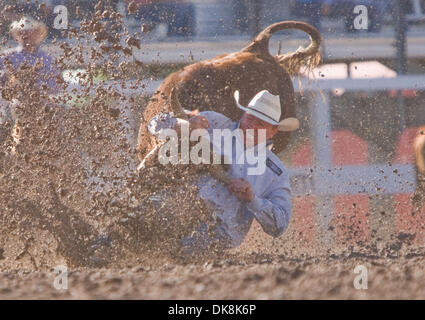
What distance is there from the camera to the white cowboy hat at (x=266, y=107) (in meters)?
4.30

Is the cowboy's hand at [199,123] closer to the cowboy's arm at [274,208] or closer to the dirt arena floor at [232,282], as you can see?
the cowboy's arm at [274,208]

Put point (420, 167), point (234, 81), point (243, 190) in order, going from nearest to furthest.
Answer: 1. point (243, 190)
2. point (234, 81)
3. point (420, 167)

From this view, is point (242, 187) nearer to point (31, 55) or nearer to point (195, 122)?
point (195, 122)

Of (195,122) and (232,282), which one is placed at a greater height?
(195,122)

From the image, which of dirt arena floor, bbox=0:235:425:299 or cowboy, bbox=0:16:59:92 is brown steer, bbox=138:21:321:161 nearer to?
cowboy, bbox=0:16:59:92

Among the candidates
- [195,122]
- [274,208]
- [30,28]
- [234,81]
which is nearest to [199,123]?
[195,122]

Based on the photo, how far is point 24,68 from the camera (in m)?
4.55

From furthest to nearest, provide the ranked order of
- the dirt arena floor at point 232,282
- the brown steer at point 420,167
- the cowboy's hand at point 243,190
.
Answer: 1. the brown steer at point 420,167
2. the cowboy's hand at point 243,190
3. the dirt arena floor at point 232,282

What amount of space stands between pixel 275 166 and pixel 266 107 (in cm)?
34

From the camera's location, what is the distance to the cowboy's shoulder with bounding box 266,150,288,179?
14.0 feet

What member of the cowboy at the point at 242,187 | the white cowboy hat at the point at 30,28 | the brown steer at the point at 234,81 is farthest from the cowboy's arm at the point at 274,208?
the white cowboy hat at the point at 30,28

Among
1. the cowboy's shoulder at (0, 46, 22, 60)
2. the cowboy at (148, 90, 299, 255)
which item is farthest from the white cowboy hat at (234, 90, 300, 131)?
the cowboy's shoulder at (0, 46, 22, 60)
